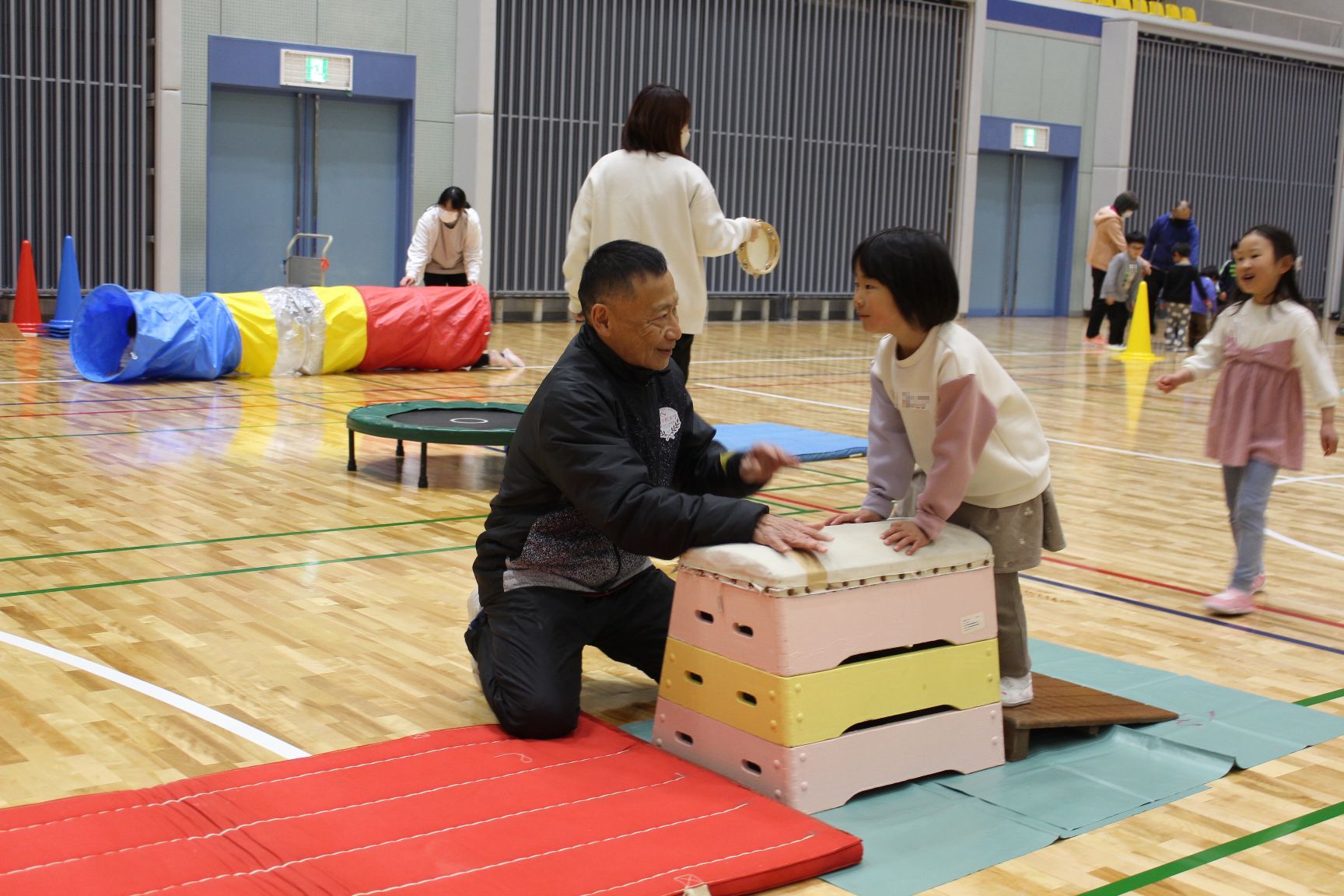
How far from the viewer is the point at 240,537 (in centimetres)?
492

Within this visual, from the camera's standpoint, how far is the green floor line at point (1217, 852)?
96.3 inches

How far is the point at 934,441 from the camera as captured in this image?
9.76ft

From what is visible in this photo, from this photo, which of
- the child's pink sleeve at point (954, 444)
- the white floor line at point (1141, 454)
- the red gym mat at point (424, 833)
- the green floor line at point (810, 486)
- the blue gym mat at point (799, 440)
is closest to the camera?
the red gym mat at point (424, 833)

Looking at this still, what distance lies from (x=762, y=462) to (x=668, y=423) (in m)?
0.24

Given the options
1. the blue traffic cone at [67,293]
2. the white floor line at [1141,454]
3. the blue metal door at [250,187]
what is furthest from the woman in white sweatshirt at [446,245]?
the white floor line at [1141,454]

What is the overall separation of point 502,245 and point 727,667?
43.8 feet

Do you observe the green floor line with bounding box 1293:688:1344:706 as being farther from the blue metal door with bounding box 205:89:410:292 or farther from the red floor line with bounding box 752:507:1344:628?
the blue metal door with bounding box 205:89:410:292

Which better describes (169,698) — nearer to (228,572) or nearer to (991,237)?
(228,572)

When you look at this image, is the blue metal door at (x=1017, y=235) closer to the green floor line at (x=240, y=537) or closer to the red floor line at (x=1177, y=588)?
the red floor line at (x=1177, y=588)

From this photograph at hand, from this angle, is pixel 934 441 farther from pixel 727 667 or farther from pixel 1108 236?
pixel 1108 236

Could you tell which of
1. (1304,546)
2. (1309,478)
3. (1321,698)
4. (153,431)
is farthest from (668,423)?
(1309,478)

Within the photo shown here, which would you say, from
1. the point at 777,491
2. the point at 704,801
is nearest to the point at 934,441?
the point at 704,801

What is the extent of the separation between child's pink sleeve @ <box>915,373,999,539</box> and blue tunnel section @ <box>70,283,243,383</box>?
7.23 m

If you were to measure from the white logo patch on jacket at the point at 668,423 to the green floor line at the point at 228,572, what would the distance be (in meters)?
1.76
